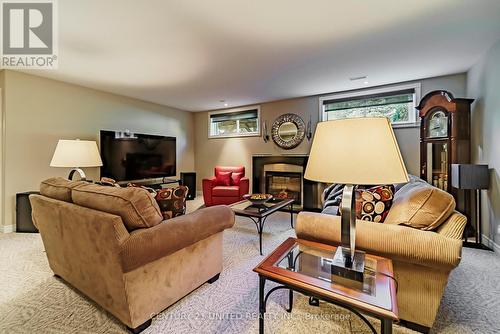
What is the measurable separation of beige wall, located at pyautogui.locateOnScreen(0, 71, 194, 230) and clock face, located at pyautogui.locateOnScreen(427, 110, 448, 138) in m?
5.44

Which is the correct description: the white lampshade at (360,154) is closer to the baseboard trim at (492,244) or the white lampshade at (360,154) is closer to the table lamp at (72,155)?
the baseboard trim at (492,244)

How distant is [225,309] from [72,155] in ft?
8.52

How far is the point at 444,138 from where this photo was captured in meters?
3.16

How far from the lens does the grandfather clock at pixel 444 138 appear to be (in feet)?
9.95

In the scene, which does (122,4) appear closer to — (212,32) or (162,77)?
(212,32)

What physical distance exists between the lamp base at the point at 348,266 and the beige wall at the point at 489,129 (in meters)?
2.65

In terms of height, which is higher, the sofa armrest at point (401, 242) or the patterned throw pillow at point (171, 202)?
the patterned throw pillow at point (171, 202)

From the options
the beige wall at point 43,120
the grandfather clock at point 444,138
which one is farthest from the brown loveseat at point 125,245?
the grandfather clock at point 444,138

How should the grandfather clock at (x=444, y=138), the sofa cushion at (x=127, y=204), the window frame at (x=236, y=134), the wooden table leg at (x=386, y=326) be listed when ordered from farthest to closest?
1. the window frame at (x=236, y=134)
2. the grandfather clock at (x=444, y=138)
3. the sofa cushion at (x=127, y=204)
4. the wooden table leg at (x=386, y=326)

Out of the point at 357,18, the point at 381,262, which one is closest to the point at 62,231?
the point at 381,262

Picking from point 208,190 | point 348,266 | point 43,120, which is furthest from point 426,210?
point 43,120

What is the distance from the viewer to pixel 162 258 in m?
1.52

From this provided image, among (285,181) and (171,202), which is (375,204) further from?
(285,181)

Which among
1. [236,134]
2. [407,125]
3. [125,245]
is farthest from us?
[236,134]
